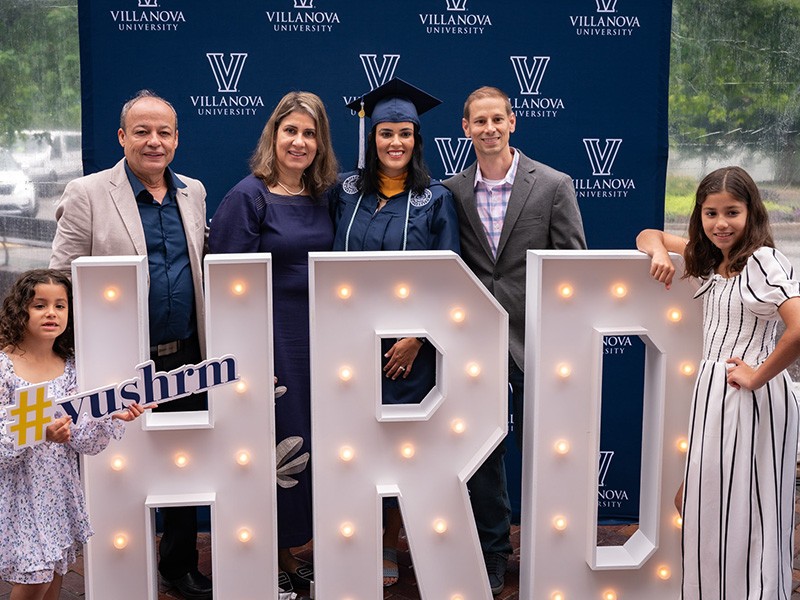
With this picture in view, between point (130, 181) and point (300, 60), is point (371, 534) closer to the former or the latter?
point (130, 181)

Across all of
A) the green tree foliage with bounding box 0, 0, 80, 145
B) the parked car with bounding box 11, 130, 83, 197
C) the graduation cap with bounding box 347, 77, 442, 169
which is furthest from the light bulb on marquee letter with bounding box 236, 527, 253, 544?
the green tree foliage with bounding box 0, 0, 80, 145

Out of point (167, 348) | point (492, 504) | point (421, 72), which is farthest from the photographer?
point (421, 72)

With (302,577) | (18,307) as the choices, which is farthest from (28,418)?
(302,577)

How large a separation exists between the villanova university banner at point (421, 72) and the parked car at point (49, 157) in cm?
38

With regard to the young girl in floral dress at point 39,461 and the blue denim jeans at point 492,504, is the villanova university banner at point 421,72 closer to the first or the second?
the blue denim jeans at point 492,504

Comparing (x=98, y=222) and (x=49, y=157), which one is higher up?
(x=49, y=157)

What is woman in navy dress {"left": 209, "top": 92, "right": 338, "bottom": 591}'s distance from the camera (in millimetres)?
3412

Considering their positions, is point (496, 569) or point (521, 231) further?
point (496, 569)

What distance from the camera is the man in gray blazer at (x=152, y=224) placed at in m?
3.25

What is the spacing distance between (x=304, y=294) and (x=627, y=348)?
1.96 metres

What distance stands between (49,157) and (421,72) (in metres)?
1.97

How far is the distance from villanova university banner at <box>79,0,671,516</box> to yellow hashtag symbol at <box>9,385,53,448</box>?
198 cm

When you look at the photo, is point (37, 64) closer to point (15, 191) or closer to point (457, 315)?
point (15, 191)

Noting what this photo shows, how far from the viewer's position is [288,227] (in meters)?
3.44
